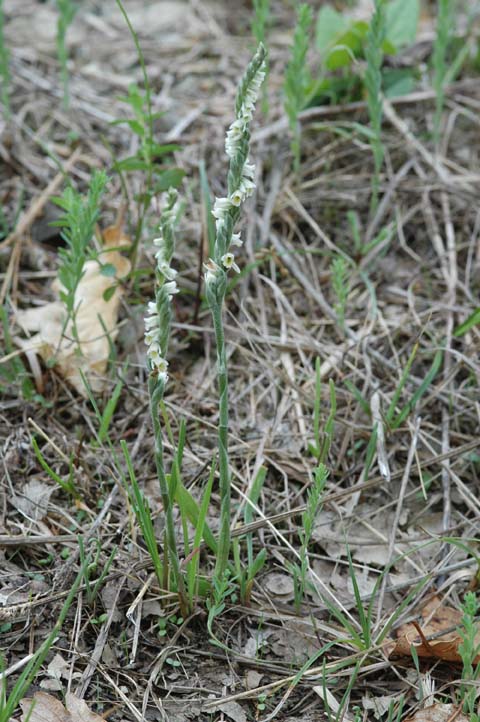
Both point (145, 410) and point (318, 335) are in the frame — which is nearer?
point (145, 410)

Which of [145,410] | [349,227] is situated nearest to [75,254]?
[145,410]

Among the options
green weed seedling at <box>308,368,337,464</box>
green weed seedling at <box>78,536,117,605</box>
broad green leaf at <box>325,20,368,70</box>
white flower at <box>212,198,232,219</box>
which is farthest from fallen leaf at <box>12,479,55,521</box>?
broad green leaf at <box>325,20,368,70</box>

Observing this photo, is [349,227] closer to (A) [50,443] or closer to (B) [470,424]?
(B) [470,424]

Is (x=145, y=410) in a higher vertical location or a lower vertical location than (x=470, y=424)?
higher

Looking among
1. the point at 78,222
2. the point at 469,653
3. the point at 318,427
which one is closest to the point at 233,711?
the point at 469,653

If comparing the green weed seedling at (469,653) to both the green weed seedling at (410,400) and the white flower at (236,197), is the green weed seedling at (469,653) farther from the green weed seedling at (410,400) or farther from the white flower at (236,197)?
the white flower at (236,197)

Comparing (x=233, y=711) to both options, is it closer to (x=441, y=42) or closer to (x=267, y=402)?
(x=267, y=402)

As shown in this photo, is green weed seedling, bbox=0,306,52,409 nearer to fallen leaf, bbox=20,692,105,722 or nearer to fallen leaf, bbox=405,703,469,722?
fallen leaf, bbox=20,692,105,722
